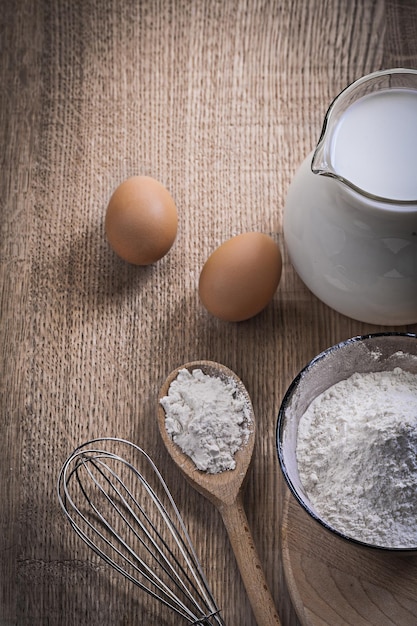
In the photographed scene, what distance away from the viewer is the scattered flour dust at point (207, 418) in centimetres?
73

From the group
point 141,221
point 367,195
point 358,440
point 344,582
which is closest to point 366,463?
point 358,440

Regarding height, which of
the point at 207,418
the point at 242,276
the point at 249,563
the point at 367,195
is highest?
the point at 367,195

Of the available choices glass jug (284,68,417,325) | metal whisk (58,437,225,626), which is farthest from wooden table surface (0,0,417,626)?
glass jug (284,68,417,325)

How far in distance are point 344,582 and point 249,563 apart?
98 mm

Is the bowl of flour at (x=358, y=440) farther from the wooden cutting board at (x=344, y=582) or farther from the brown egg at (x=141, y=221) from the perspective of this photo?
the brown egg at (x=141, y=221)

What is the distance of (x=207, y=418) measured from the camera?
2.39 ft

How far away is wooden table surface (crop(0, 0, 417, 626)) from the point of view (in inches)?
29.8

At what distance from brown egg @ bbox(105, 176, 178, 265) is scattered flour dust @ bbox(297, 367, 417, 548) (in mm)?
256

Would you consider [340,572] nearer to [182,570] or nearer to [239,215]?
[182,570]

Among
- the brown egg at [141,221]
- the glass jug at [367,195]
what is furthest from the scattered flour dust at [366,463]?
the brown egg at [141,221]

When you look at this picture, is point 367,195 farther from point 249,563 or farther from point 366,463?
point 249,563

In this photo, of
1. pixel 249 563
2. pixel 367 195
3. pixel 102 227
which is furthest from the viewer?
pixel 102 227

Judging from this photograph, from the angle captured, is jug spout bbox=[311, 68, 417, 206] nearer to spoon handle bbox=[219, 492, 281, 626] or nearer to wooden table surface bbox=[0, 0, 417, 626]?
wooden table surface bbox=[0, 0, 417, 626]

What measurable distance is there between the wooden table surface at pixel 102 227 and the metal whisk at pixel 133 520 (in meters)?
0.02
